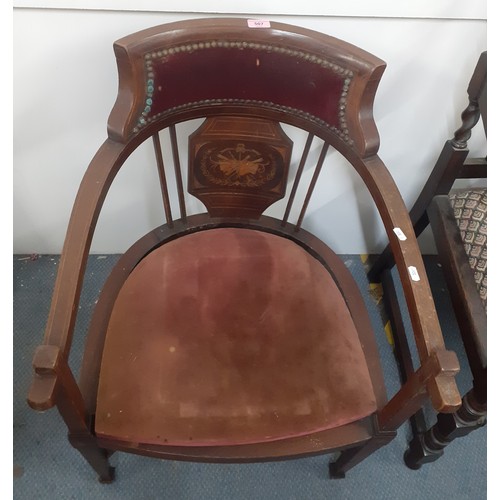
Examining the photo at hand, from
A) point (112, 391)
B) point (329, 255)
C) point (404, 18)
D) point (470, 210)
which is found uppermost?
point (404, 18)

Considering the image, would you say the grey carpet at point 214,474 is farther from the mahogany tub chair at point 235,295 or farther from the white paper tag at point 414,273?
the white paper tag at point 414,273

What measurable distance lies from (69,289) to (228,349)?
31 cm

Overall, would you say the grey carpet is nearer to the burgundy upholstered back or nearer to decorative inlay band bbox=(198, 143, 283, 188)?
decorative inlay band bbox=(198, 143, 283, 188)

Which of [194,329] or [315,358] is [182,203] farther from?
[315,358]

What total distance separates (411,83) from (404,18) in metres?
0.16

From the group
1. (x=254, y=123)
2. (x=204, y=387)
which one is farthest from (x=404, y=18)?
(x=204, y=387)

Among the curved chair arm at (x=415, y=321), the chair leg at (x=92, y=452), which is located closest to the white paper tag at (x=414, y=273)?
the curved chair arm at (x=415, y=321)

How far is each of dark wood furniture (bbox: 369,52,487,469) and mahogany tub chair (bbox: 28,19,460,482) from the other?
0.73ft

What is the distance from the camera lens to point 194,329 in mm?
949

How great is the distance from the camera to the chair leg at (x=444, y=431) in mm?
1044

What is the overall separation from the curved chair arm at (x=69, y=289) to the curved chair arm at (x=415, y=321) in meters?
0.44

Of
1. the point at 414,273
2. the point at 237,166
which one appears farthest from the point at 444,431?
the point at 237,166

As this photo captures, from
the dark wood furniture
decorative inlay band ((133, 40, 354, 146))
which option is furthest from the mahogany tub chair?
the dark wood furniture

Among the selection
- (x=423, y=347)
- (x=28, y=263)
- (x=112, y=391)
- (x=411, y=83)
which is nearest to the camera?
(x=423, y=347)
